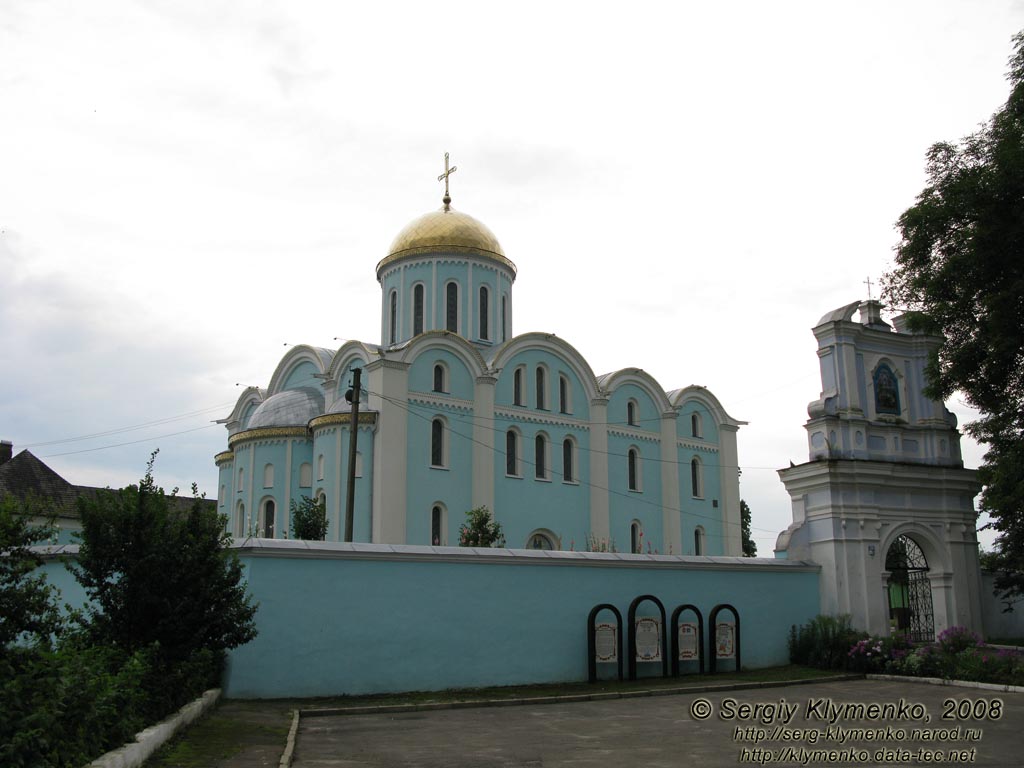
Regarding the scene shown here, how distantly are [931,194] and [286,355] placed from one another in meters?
23.5

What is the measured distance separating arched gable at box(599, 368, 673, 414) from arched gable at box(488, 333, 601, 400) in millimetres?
704

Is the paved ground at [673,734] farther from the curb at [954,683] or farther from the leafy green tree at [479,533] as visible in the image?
the leafy green tree at [479,533]

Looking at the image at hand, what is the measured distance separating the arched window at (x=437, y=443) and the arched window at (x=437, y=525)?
4.18 feet

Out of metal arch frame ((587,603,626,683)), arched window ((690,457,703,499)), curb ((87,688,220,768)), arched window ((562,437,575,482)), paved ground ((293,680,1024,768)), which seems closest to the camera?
curb ((87,688,220,768))

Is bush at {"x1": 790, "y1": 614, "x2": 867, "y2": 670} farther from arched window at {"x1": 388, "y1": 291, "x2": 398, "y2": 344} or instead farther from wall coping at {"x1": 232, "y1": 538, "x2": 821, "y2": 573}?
arched window at {"x1": 388, "y1": 291, "x2": 398, "y2": 344}

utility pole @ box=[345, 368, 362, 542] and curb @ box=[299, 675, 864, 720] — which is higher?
utility pole @ box=[345, 368, 362, 542]

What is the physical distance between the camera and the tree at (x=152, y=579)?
10211mm

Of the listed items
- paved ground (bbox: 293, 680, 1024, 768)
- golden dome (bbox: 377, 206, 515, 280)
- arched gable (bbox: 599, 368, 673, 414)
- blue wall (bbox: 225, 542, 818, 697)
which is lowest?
paved ground (bbox: 293, 680, 1024, 768)

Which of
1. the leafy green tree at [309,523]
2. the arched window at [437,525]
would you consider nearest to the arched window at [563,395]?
the arched window at [437,525]

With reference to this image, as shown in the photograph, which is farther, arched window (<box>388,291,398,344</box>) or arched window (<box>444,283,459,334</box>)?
arched window (<box>388,291,398,344</box>)

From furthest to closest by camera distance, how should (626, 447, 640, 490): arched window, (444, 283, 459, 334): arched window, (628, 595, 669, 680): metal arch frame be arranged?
1. (444, 283, 459, 334): arched window
2. (626, 447, 640, 490): arched window
3. (628, 595, 669, 680): metal arch frame

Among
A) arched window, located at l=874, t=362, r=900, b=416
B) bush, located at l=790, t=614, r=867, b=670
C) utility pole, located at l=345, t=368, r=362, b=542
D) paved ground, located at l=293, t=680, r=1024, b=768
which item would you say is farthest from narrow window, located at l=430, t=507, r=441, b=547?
paved ground, located at l=293, t=680, r=1024, b=768

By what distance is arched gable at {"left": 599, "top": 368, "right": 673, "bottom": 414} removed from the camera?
32.1 metres

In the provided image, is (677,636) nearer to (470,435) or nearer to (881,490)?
(881,490)
